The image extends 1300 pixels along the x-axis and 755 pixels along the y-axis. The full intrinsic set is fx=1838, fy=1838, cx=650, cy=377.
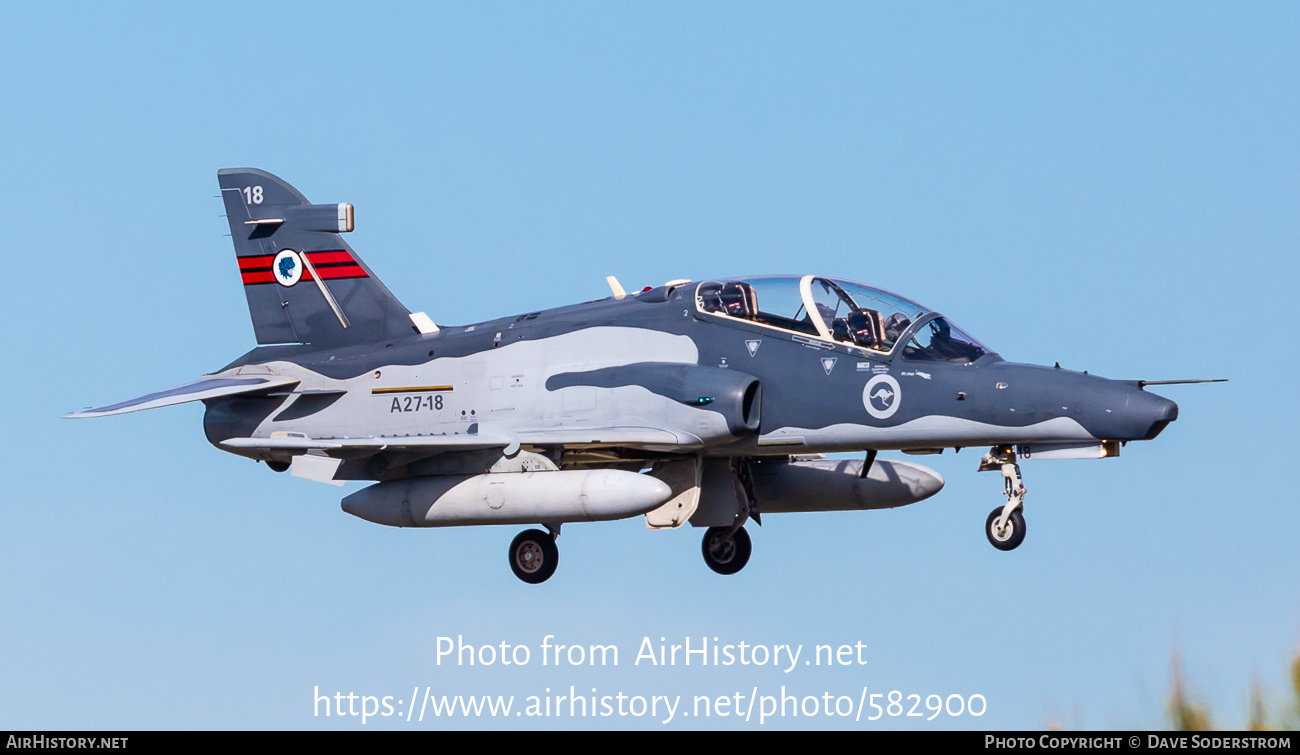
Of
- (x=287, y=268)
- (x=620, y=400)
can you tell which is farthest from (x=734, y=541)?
(x=287, y=268)

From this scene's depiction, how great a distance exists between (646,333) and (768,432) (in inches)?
63.9

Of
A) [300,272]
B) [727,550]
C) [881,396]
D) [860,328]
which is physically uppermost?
[300,272]

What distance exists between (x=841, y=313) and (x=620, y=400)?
7.72 ft

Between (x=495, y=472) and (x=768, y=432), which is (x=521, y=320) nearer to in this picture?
(x=495, y=472)

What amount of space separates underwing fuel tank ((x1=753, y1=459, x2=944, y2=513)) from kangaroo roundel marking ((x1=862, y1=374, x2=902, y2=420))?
2.14 m

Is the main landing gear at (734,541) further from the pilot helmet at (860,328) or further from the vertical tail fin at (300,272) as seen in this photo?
the vertical tail fin at (300,272)

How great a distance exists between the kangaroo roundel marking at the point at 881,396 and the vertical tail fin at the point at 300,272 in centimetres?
544

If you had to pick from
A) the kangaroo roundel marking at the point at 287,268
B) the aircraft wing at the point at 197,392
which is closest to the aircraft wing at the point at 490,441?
the aircraft wing at the point at 197,392

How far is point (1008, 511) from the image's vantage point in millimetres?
17203

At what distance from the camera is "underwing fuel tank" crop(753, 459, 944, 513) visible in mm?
19594

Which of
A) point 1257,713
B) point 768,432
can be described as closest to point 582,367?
point 768,432

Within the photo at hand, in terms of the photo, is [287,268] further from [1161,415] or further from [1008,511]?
[1161,415]

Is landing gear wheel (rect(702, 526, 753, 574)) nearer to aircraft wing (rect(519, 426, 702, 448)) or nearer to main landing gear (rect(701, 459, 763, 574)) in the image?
main landing gear (rect(701, 459, 763, 574))

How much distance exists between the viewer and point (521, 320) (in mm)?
19328
